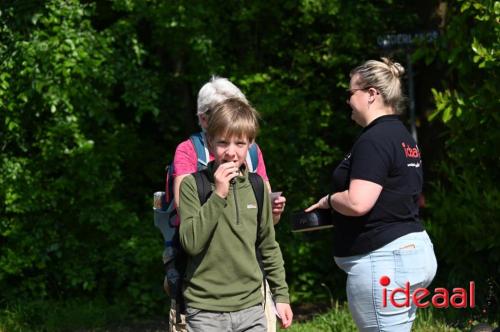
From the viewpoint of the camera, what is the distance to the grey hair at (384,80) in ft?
11.1

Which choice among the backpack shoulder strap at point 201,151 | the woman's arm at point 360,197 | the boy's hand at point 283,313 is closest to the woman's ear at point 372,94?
the woman's arm at point 360,197

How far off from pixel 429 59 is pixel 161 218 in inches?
126

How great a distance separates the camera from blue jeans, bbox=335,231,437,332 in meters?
3.23

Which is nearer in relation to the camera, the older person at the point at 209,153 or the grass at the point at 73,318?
the older person at the point at 209,153

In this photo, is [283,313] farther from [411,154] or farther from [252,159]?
[411,154]

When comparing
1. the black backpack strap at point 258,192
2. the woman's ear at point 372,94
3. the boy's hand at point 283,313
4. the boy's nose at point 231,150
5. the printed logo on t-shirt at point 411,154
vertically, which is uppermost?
the woman's ear at point 372,94

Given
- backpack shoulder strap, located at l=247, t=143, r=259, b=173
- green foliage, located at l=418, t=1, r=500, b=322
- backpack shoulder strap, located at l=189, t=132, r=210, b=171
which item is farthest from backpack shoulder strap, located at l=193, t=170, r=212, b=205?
green foliage, located at l=418, t=1, r=500, b=322

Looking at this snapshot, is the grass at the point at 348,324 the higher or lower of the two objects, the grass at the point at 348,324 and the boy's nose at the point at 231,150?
the lower

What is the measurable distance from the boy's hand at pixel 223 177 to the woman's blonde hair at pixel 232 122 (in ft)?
0.46

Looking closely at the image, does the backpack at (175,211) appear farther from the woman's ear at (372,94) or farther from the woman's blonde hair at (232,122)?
the woman's ear at (372,94)

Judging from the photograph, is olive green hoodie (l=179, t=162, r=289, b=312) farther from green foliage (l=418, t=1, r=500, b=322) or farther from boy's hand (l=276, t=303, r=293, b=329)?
green foliage (l=418, t=1, r=500, b=322)

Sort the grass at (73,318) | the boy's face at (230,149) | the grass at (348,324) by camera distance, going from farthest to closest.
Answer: the grass at (73,318) → the grass at (348,324) → the boy's face at (230,149)

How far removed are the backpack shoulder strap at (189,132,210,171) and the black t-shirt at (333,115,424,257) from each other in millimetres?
615

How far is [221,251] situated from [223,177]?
0.32 m
